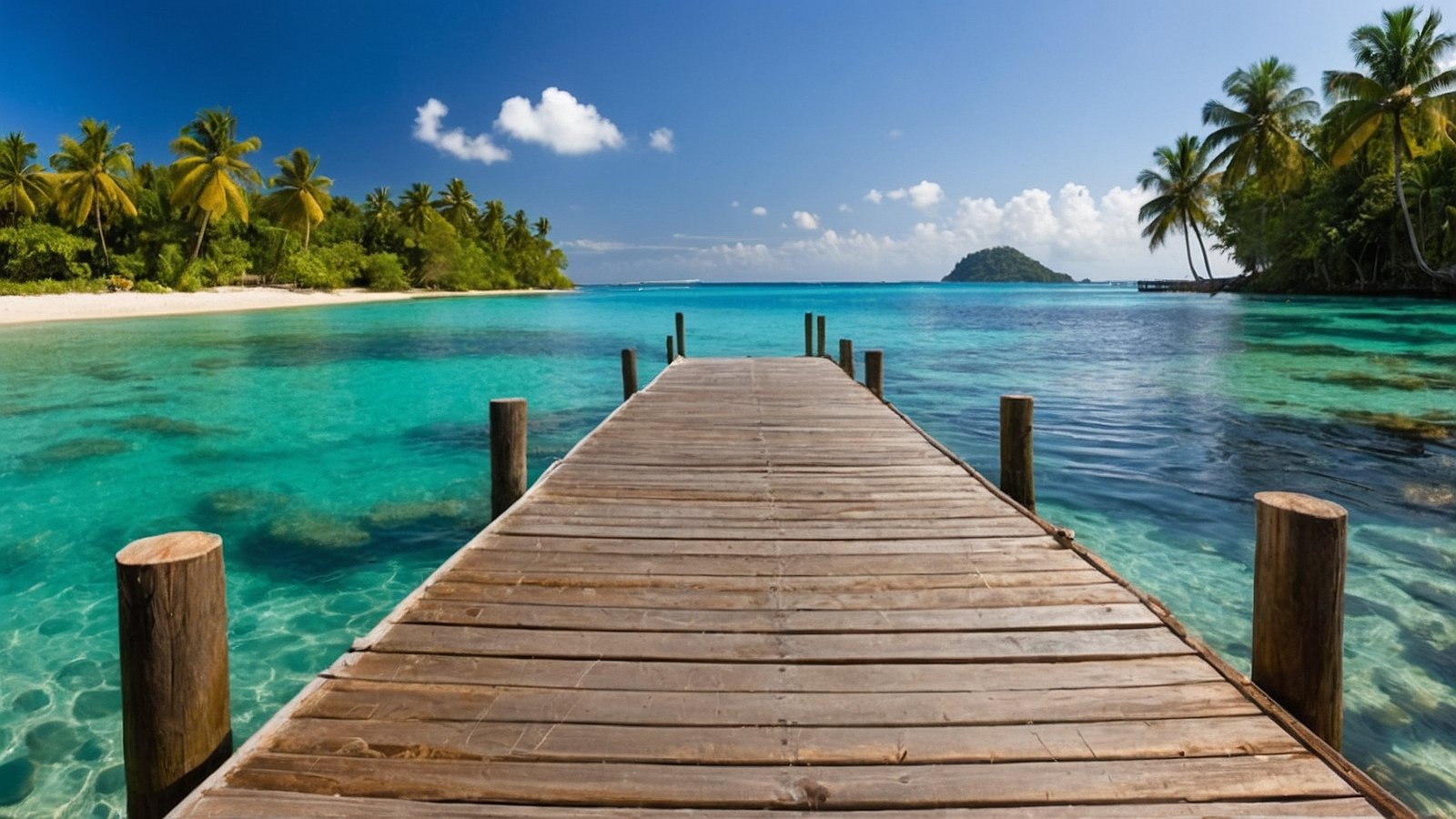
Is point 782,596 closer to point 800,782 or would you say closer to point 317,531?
point 800,782

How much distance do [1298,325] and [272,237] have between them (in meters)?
57.7

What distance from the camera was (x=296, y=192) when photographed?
4653 cm

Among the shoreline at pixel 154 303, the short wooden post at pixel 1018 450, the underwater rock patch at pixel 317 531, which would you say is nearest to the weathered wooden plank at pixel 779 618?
the short wooden post at pixel 1018 450

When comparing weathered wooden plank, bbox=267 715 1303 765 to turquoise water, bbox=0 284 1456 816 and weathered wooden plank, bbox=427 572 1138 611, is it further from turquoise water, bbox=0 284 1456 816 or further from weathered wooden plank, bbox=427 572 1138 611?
turquoise water, bbox=0 284 1456 816

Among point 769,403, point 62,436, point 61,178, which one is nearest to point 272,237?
point 61,178

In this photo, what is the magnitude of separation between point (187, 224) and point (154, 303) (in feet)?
36.2

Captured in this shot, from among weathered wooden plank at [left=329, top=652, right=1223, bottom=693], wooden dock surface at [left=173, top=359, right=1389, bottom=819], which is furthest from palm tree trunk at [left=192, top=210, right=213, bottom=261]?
weathered wooden plank at [left=329, top=652, right=1223, bottom=693]

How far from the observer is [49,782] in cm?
367

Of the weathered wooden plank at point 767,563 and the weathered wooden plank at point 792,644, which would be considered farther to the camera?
the weathered wooden plank at point 767,563

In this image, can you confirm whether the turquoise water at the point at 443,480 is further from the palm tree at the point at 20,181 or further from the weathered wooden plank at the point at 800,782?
the palm tree at the point at 20,181

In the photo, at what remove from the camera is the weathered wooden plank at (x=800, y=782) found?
Result: 198 centimetres

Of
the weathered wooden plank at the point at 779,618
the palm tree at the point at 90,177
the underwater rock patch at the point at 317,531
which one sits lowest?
the underwater rock patch at the point at 317,531

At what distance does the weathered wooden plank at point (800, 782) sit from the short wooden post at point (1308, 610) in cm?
40

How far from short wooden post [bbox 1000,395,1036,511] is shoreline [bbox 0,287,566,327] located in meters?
37.1
